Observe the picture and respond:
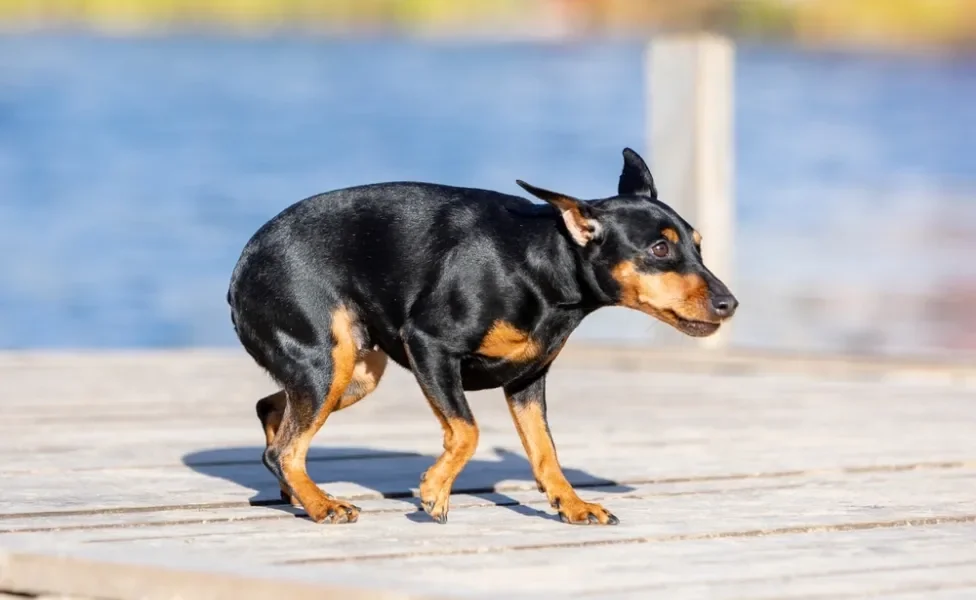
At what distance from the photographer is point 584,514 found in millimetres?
4371

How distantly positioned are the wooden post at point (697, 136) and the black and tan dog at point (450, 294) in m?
3.41

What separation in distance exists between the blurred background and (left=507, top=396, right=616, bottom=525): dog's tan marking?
121 inches

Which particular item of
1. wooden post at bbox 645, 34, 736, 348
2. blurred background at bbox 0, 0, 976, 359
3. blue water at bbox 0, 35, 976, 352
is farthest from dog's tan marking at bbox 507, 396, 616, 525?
blue water at bbox 0, 35, 976, 352

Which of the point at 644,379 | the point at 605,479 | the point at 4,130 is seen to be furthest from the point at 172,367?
the point at 4,130

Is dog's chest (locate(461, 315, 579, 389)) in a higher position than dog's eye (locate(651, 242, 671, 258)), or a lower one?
lower

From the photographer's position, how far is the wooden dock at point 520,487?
3664 millimetres

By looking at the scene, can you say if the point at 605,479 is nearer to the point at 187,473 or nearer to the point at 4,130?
the point at 187,473

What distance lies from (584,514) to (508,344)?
48 centimetres

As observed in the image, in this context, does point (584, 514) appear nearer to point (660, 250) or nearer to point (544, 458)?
point (544, 458)

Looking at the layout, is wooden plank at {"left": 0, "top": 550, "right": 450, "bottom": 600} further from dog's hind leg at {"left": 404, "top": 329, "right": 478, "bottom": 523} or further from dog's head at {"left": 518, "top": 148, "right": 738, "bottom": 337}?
dog's head at {"left": 518, "top": 148, "right": 738, "bottom": 337}

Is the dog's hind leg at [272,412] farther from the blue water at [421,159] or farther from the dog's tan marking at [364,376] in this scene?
the blue water at [421,159]

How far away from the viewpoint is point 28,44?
33500 mm

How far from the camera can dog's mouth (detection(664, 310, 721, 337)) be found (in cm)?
436

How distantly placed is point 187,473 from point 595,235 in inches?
64.4
